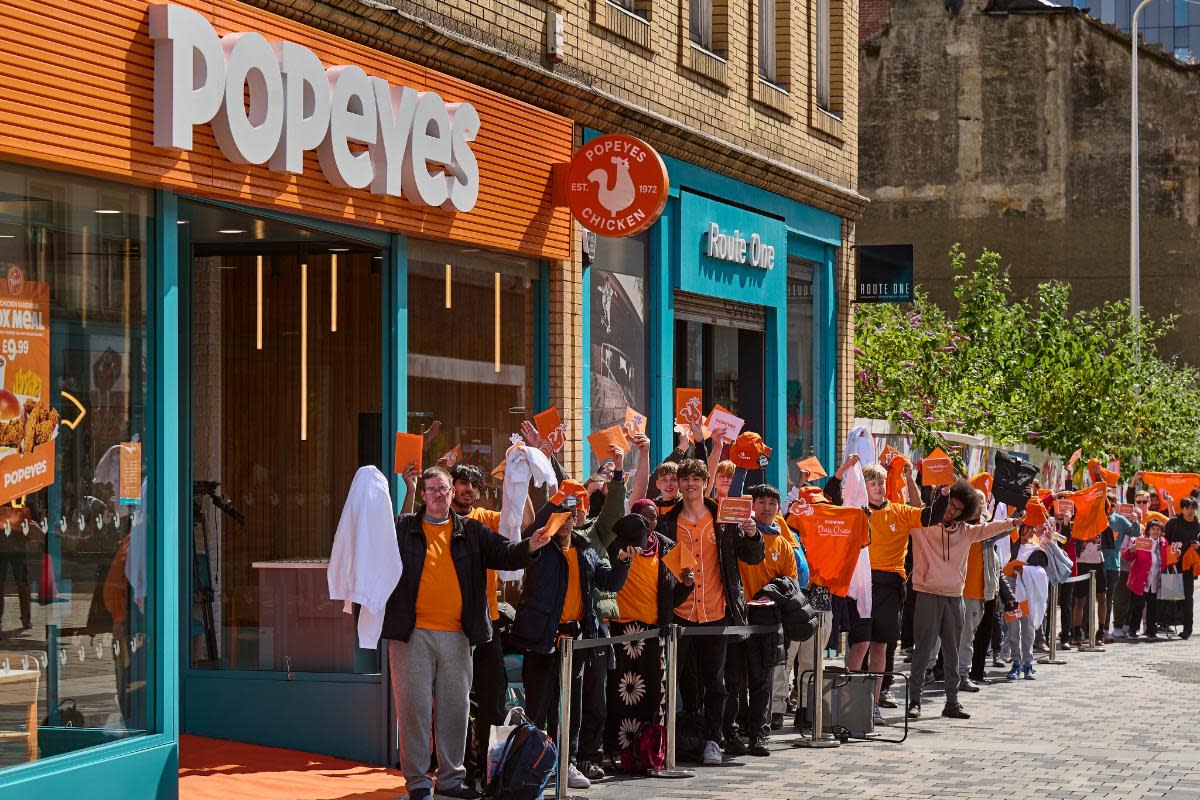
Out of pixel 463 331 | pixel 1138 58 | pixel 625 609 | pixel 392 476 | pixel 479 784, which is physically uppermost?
pixel 1138 58

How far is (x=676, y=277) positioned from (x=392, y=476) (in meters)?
5.22

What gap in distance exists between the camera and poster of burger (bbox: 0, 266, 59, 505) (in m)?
8.52

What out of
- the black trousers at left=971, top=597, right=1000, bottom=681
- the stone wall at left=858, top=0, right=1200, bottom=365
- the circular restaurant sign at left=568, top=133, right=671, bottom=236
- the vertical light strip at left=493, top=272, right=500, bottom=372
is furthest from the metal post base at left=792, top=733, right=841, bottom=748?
the stone wall at left=858, top=0, right=1200, bottom=365

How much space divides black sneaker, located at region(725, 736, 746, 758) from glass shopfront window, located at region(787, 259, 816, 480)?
26.0 ft

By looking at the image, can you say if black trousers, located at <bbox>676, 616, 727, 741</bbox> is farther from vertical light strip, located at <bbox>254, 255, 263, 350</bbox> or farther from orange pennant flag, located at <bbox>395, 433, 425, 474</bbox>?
vertical light strip, located at <bbox>254, 255, 263, 350</bbox>

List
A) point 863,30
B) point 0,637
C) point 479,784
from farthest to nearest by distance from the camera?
point 863,30, point 479,784, point 0,637

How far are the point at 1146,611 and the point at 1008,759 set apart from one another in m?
11.7

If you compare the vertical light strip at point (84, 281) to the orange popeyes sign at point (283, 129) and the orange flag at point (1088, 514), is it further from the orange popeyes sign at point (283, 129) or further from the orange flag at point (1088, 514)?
the orange flag at point (1088, 514)

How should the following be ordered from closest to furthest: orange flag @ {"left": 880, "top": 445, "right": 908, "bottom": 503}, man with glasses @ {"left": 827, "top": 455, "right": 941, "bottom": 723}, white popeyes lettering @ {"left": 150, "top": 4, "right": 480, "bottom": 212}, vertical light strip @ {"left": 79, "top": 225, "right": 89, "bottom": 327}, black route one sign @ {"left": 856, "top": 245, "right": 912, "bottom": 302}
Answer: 1. vertical light strip @ {"left": 79, "top": 225, "right": 89, "bottom": 327}
2. white popeyes lettering @ {"left": 150, "top": 4, "right": 480, "bottom": 212}
3. man with glasses @ {"left": 827, "top": 455, "right": 941, "bottom": 723}
4. orange flag @ {"left": 880, "top": 445, "right": 908, "bottom": 503}
5. black route one sign @ {"left": 856, "top": 245, "right": 912, "bottom": 302}

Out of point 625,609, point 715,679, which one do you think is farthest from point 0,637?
point 715,679

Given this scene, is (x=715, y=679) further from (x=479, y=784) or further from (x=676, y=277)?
(x=676, y=277)

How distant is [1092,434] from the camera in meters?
30.2

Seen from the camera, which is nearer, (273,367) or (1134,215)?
(273,367)

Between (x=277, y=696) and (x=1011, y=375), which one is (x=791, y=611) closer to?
(x=277, y=696)
